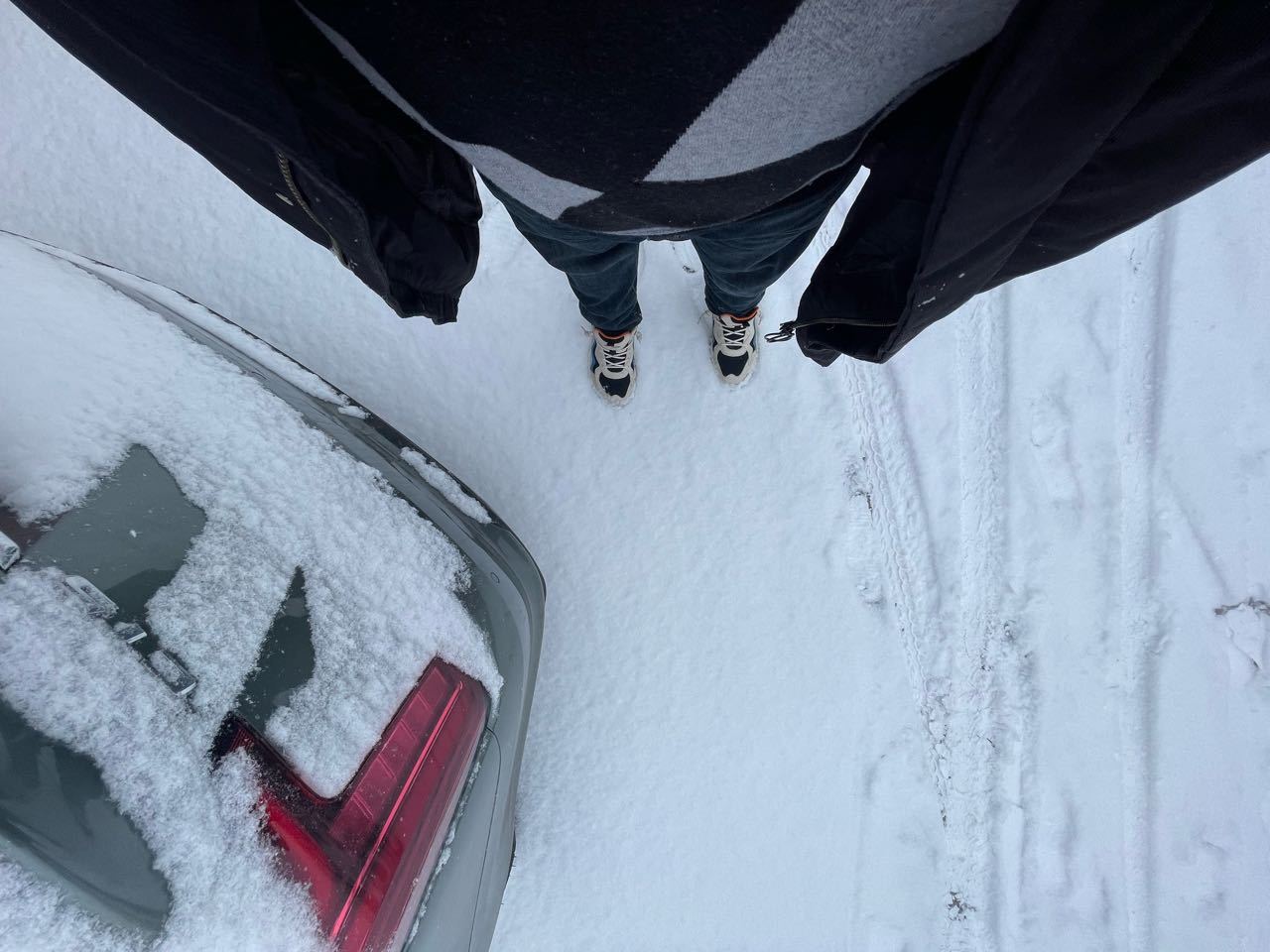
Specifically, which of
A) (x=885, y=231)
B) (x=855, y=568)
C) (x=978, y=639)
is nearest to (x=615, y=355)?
(x=855, y=568)

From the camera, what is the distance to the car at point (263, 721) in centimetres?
82

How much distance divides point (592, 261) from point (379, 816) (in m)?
0.96

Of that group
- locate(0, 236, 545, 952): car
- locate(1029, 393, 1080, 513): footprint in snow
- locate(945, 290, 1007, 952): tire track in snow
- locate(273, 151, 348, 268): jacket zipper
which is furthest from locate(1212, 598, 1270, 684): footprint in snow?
locate(273, 151, 348, 268): jacket zipper

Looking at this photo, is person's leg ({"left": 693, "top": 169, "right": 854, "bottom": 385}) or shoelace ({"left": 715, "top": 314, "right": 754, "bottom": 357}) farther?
shoelace ({"left": 715, "top": 314, "right": 754, "bottom": 357})

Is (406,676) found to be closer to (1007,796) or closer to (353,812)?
(353,812)

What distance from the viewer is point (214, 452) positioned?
111cm

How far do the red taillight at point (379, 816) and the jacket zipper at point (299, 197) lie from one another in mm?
653

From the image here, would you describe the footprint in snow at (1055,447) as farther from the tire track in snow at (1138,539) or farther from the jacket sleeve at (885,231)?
the jacket sleeve at (885,231)

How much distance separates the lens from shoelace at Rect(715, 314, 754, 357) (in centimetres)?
169

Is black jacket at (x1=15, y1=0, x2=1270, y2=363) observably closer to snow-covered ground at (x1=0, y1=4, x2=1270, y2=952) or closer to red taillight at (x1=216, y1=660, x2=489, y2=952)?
red taillight at (x1=216, y1=660, x2=489, y2=952)

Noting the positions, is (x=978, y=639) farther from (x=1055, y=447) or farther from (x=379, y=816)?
(x=379, y=816)

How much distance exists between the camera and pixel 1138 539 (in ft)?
5.68

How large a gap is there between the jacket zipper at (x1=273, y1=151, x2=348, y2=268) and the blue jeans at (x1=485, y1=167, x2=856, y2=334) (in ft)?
0.79

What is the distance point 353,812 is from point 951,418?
1628 mm
